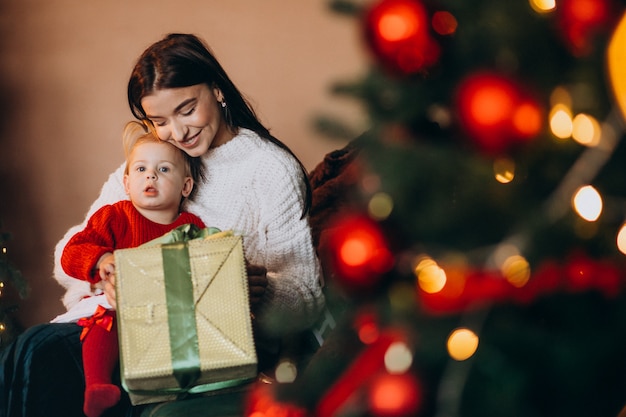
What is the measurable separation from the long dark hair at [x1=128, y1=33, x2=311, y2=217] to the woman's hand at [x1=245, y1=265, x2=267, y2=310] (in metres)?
0.28

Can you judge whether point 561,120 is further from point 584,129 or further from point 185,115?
point 185,115

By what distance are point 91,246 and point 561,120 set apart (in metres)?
1.39

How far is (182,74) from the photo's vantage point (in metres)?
2.15

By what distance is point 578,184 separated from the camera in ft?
3.20

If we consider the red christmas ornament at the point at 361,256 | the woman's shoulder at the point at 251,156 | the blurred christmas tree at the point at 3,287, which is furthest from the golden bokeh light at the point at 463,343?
the blurred christmas tree at the point at 3,287

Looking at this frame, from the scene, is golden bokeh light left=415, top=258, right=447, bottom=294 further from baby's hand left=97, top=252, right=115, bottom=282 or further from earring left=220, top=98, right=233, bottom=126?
earring left=220, top=98, right=233, bottom=126

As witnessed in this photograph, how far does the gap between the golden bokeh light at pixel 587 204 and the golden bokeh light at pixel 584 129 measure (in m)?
0.07

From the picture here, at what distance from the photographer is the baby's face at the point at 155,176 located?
2051 mm

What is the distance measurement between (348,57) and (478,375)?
2.06m

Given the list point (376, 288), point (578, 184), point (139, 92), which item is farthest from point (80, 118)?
point (578, 184)

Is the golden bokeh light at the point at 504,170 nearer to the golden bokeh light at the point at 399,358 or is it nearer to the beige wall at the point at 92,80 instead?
the golden bokeh light at the point at 399,358

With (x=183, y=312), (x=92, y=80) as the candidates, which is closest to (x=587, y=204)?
(x=183, y=312)

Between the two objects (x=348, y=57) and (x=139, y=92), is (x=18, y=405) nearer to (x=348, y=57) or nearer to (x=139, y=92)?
(x=139, y=92)

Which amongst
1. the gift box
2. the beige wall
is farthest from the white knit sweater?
the beige wall
